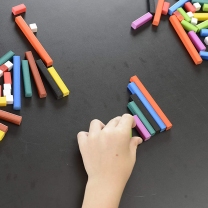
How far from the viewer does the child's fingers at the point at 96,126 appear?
939mm

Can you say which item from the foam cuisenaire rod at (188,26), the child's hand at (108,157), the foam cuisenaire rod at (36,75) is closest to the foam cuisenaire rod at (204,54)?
the foam cuisenaire rod at (188,26)

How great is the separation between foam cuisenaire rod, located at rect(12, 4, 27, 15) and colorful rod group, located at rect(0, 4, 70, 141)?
3.2 inches

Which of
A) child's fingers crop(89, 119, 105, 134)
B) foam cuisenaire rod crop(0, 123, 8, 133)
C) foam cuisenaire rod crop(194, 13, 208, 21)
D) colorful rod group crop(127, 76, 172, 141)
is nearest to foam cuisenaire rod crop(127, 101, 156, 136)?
colorful rod group crop(127, 76, 172, 141)

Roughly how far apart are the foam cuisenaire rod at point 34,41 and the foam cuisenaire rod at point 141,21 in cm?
33

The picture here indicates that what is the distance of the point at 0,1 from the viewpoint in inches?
47.5

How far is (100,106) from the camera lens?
104cm

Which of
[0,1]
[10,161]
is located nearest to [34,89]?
[10,161]

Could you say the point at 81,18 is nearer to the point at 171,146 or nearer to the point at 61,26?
A: the point at 61,26

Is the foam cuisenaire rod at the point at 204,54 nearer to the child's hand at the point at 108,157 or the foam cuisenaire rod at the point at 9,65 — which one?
the child's hand at the point at 108,157

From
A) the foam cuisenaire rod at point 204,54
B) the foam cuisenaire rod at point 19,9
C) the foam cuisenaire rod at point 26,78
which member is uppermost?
the foam cuisenaire rod at point 19,9

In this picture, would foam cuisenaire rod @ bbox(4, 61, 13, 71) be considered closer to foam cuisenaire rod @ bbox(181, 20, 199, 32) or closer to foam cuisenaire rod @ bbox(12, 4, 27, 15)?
foam cuisenaire rod @ bbox(12, 4, 27, 15)

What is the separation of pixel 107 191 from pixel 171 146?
25 centimetres

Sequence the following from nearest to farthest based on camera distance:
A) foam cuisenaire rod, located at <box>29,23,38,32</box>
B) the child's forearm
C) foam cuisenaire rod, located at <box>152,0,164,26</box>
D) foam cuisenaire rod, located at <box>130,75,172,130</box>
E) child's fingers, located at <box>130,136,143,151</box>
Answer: the child's forearm < child's fingers, located at <box>130,136,143,151</box> < foam cuisenaire rod, located at <box>130,75,172,130</box> < foam cuisenaire rod, located at <box>29,23,38,32</box> < foam cuisenaire rod, located at <box>152,0,164,26</box>

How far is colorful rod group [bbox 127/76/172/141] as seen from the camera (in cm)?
101
